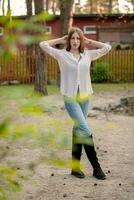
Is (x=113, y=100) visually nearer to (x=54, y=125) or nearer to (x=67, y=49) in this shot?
(x=67, y=49)

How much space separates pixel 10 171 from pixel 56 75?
21.9 metres

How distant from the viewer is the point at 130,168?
7219 millimetres

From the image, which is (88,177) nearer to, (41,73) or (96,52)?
(96,52)

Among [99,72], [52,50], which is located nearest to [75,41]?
[52,50]

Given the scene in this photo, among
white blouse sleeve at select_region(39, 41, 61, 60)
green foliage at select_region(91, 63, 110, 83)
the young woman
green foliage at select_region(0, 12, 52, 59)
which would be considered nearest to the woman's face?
the young woman

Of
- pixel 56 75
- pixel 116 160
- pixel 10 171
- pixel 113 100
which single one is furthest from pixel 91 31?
pixel 10 171

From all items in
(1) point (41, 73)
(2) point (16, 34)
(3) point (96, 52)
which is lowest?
(1) point (41, 73)

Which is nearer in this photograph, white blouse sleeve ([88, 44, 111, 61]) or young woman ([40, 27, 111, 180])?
young woman ([40, 27, 111, 180])

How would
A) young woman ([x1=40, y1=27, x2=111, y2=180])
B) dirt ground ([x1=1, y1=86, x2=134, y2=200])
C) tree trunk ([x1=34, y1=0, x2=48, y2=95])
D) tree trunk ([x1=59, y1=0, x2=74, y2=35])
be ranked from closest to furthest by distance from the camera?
dirt ground ([x1=1, y1=86, x2=134, y2=200]) < young woman ([x1=40, y1=27, x2=111, y2=180]) < tree trunk ([x1=34, y1=0, x2=48, y2=95]) < tree trunk ([x1=59, y1=0, x2=74, y2=35])

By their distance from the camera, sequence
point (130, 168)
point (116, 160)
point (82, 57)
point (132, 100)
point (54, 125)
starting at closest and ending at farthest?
point (54, 125), point (82, 57), point (130, 168), point (116, 160), point (132, 100)

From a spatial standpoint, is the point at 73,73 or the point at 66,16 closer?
the point at 73,73

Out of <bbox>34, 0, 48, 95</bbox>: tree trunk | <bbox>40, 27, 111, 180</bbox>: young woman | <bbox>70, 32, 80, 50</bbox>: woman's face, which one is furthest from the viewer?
<bbox>34, 0, 48, 95</bbox>: tree trunk

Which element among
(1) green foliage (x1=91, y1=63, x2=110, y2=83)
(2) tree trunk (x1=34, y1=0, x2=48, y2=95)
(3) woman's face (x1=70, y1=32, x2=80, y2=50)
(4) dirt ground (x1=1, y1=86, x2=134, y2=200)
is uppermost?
(3) woman's face (x1=70, y1=32, x2=80, y2=50)

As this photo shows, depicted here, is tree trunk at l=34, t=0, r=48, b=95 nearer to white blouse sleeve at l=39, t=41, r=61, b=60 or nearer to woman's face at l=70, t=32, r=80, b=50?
white blouse sleeve at l=39, t=41, r=61, b=60
